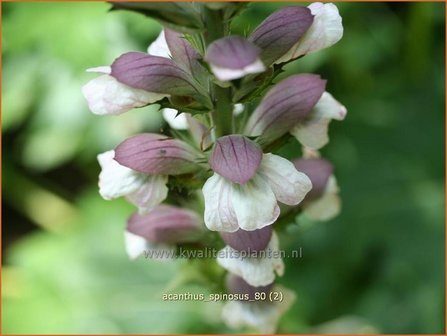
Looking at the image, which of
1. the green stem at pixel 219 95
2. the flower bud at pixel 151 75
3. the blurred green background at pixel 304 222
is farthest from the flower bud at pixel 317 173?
the blurred green background at pixel 304 222

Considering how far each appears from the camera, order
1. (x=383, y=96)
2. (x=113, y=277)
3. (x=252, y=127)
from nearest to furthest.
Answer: (x=252, y=127), (x=113, y=277), (x=383, y=96)

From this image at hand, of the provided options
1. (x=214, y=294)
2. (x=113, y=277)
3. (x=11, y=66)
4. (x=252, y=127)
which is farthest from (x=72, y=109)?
(x=252, y=127)

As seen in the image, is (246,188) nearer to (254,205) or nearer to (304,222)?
(254,205)

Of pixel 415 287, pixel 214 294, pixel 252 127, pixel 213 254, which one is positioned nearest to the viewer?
pixel 252 127

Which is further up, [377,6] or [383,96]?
[377,6]

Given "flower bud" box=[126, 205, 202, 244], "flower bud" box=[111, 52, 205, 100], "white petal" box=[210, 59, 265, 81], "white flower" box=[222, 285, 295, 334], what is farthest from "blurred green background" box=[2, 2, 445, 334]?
"white petal" box=[210, 59, 265, 81]

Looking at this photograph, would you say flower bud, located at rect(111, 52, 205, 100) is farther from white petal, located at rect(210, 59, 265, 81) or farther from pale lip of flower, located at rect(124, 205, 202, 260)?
pale lip of flower, located at rect(124, 205, 202, 260)

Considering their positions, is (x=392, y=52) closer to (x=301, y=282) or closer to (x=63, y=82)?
(x=301, y=282)
